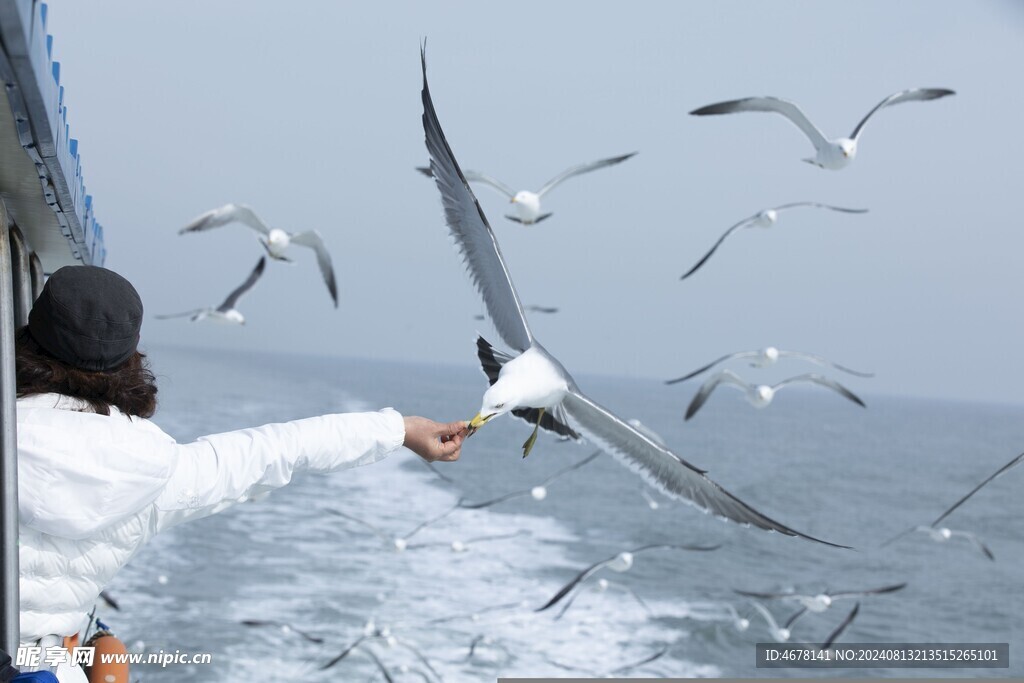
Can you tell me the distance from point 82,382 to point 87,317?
86 millimetres

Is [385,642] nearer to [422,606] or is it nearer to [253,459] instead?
[422,606]

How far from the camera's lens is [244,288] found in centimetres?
1020

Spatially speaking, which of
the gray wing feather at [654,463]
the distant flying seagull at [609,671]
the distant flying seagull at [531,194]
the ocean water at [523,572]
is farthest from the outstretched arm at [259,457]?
the distant flying seagull at [609,671]

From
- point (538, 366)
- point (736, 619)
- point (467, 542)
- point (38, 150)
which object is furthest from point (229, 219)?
point (467, 542)

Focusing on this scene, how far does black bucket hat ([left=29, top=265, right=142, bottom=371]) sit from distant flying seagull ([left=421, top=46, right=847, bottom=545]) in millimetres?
1324

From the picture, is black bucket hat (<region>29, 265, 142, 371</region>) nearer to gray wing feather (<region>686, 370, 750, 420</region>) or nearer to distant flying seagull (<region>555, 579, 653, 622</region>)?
gray wing feather (<region>686, 370, 750, 420</region>)

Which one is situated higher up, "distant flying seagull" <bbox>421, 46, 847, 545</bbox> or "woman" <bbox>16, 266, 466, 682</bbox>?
"woman" <bbox>16, 266, 466, 682</bbox>

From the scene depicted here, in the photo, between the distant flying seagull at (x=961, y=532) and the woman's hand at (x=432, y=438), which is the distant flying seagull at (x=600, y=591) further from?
the woman's hand at (x=432, y=438)

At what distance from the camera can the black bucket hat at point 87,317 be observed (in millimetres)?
1071

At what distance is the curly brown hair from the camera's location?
112 cm

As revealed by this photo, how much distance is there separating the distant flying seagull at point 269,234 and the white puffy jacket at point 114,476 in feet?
22.9

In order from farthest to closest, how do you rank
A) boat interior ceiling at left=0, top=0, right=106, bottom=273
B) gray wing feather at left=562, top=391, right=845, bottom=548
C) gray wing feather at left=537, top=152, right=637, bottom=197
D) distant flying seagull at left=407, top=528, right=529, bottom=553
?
1. distant flying seagull at left=407, top=528, right=529, bottom=553
2. gray wing feather at left=537, top=152, right=637, bottom=197
3. gray wing feather at left=562, top=391, right=845, bottom=548
4. boat interior ceiling at left=0, top=0, right=106, bottom=273

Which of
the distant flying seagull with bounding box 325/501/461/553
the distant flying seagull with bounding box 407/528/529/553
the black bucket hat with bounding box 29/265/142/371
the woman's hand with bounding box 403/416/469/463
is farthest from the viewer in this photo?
the distant flying seagull with bounding box 407/528/529/553

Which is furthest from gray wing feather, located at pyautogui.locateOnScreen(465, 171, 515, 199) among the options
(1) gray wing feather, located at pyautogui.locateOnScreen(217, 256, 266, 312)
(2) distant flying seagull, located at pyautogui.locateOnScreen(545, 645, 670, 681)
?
(2) distant flying seagull, located at pyautogui.locateOnScreen(545, 645, 670, 681)
